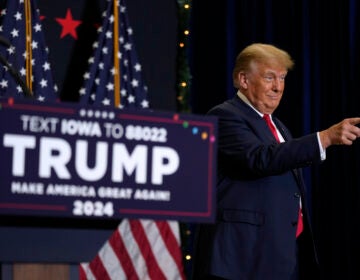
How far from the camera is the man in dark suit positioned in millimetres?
2607

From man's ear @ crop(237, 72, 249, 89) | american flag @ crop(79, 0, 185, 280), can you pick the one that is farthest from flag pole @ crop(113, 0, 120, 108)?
man's ear @ crop(237, 72, 249, 89)

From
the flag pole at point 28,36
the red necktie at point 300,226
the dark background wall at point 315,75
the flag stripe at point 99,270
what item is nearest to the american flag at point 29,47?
the flag pole at point 28,36

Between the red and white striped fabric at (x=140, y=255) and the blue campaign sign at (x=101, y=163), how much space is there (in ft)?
10.1

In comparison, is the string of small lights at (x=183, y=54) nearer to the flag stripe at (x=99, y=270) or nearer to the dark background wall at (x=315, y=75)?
the dark background wall at (x=315, y=75)

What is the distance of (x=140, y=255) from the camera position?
4461 mm

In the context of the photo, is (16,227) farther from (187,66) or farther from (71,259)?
(187,66)

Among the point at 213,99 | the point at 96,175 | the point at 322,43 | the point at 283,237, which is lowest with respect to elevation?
the point at 283,237

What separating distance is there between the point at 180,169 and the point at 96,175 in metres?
0.16

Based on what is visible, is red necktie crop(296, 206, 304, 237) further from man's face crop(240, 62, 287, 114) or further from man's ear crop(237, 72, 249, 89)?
man's ear crop(237, 72, 249, 89)

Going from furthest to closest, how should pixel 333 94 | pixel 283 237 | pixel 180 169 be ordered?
pixel 333 94
pixel 283 237
pixel 180 169

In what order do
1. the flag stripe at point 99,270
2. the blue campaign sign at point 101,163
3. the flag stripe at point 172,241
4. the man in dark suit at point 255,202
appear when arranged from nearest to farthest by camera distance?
the blue campaign sign at point 101,163 → the man in dark suit at point 255,202 → the flag stripe at point 99,270 → the flag stripe at point 172,241

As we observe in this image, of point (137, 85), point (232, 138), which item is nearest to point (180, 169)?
point (232, 138)

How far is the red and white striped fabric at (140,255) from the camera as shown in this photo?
14.5 feet

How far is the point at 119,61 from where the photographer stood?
15.3ft
